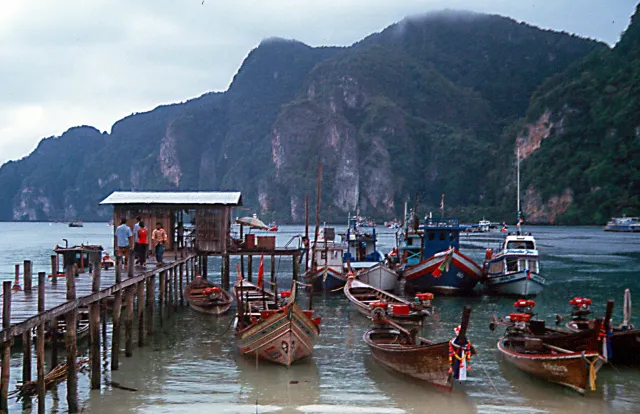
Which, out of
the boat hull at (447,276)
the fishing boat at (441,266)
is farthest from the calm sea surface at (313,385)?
the boat hull at (447,276)

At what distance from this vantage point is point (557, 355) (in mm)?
15281

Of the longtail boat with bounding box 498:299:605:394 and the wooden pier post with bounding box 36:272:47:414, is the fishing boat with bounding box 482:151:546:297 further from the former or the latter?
the wooden pier post with bounding box 36:272:47:414

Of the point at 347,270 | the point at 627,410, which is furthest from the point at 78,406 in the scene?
the point at 347,270

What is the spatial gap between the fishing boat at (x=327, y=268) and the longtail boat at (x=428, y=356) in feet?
55.3

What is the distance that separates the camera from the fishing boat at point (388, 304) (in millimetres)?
21203

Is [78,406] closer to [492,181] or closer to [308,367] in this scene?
[308,367]

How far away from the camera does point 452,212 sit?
168375 mm

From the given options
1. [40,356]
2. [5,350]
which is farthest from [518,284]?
[5,350]

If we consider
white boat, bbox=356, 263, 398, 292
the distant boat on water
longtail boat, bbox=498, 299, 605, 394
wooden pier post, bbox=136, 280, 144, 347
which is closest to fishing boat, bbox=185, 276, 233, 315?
wooden pier post, bbox=136, 280, 144, 347

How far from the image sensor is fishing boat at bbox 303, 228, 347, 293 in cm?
3575

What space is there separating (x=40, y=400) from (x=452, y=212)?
6339 inches

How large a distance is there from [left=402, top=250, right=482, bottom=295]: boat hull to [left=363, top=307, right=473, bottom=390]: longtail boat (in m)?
14.9

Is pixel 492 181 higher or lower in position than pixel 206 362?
higher

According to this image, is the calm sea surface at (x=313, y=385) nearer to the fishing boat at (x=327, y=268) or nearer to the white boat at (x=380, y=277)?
the white boat at (x=380, y=277)
